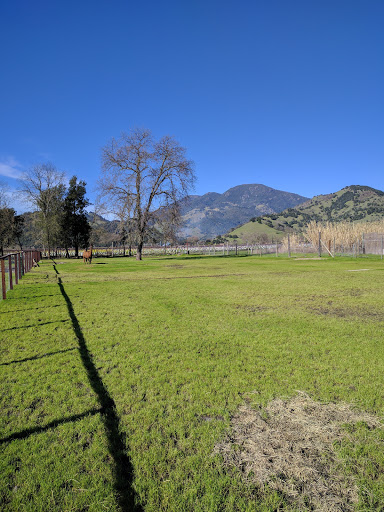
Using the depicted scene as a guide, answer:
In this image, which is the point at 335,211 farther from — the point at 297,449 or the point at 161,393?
the point at 297,449

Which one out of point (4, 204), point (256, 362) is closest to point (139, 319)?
point (256, 362)

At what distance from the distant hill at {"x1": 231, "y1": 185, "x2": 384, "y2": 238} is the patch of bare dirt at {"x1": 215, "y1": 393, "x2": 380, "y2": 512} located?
106976mm

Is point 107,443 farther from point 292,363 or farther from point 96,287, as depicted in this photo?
→ point 96,287

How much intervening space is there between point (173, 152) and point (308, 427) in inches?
1218

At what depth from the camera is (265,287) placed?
10336mm

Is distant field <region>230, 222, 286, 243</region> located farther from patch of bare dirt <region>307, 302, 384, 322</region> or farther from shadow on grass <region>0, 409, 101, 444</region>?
shadow on grass <region>0, 409, 101, 444</region>

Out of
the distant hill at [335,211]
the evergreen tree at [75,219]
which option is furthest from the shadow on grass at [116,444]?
the distant hill at [335,211]

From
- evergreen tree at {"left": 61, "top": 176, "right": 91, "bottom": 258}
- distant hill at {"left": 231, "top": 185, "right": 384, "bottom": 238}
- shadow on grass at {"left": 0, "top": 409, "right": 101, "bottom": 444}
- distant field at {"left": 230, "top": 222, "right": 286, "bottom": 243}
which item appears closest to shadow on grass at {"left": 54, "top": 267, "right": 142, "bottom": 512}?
shadow on grass at {"left": 0, "top": 409, "right": 101, "bottom": 444}

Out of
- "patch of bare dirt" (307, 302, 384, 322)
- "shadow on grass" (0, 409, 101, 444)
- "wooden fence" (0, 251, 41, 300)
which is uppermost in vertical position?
"wooden fence" (0, 251, 41, 300)

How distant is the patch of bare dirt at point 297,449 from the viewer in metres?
1.88

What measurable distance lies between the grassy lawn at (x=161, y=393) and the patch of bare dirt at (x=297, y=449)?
0.08m

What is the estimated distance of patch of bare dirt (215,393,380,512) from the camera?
1.88m

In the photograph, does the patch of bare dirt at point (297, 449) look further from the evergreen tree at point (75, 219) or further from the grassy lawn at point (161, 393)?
the evergreen tree at point (75, 219)

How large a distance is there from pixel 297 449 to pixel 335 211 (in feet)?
441
